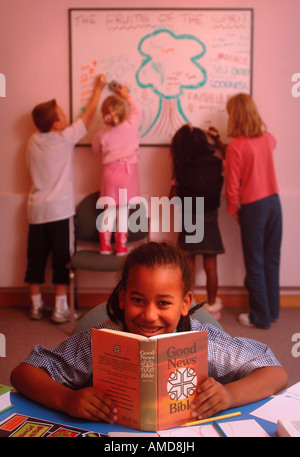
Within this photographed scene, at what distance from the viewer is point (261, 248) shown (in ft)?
10.5

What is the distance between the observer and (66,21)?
3.42m

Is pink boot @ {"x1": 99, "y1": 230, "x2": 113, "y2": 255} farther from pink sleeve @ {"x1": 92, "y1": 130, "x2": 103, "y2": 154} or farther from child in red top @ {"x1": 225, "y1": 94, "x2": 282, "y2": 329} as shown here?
child in red top @ {"x1": 225, "y1": 94, "x2": 282, "y2": 329}

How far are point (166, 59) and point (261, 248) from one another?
156 cm

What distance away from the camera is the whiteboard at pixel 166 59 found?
340 cm

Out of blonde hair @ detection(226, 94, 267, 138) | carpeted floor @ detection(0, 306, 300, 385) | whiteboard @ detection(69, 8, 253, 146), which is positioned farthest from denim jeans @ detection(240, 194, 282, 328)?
whiteboard @ detection(69, 8, 253, 146)

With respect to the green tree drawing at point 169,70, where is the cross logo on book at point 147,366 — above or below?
below

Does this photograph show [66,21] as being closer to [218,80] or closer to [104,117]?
[104,117]

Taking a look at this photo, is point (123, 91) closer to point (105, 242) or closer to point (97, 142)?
point (97, 142)

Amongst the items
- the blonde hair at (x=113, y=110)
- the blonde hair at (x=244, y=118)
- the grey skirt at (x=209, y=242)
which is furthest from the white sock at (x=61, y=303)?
the blonde hair at (x=244, y=118)

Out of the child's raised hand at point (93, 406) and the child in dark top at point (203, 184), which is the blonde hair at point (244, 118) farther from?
the child's raised hand at point (93, 406)

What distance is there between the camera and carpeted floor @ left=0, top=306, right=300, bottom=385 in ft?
8.72

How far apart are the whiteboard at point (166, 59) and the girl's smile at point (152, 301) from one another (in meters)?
2.58

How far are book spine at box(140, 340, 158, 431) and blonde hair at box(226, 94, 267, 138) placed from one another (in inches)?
99.8

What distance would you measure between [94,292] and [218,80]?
1.88 m
